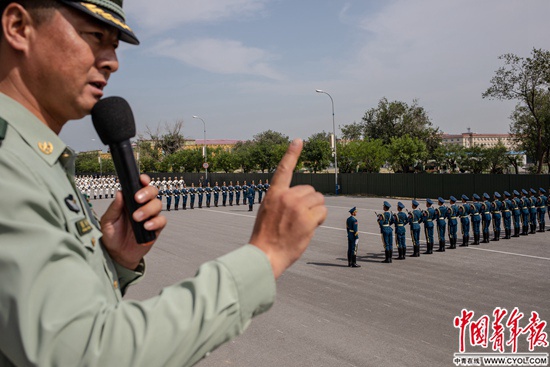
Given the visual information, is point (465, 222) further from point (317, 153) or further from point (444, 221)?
point (317, 153)

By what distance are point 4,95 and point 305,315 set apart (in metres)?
6.91

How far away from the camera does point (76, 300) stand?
35.5 inches

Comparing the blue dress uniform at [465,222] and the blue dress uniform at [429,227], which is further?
the blue dress uniform at [465,222]

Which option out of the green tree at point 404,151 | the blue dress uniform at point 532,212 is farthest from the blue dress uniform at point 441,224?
the green tree at point 404,151

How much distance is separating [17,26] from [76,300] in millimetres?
758

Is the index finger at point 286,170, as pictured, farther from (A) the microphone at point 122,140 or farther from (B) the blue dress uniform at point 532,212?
(B) the blue dress uniform at point 532,212

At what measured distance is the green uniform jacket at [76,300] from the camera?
2.87 feet

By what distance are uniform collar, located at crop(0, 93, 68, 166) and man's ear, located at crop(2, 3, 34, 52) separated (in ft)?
0.46

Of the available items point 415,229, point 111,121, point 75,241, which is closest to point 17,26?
point 111,121

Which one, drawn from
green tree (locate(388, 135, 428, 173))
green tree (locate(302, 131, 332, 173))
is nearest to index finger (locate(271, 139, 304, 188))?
green tree (locate(388, 135, 428, 173))

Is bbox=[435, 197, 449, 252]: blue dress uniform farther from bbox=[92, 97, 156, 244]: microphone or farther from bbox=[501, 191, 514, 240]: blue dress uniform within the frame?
bbox=[92, 97, 156, 244]: microphone

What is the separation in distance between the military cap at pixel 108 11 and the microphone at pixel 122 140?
0.22 m

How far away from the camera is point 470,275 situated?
10.3 meters

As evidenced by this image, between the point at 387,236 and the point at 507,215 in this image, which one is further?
the point at 507,215
